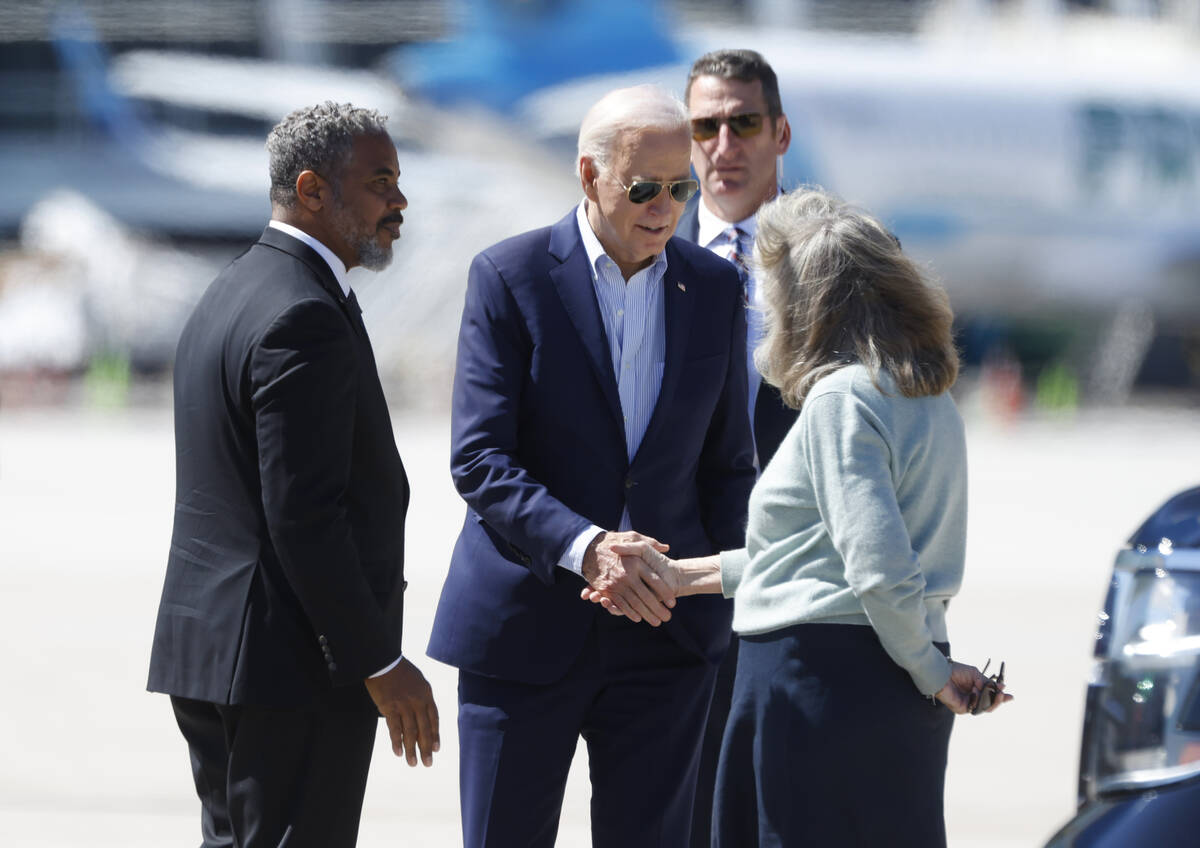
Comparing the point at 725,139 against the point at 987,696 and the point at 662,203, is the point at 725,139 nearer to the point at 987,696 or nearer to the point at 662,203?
the point at 662,203

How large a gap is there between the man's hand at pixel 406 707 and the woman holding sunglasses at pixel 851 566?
53 centimetres

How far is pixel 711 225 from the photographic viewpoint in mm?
3785

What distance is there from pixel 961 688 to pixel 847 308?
2.16ft

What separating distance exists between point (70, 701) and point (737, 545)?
3.99 meters

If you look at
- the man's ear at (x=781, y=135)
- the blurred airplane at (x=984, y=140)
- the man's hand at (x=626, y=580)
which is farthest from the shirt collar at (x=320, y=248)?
the blurred airplane at (x=984, y=140)

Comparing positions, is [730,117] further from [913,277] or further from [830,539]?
[830,539]

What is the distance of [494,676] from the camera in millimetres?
2854

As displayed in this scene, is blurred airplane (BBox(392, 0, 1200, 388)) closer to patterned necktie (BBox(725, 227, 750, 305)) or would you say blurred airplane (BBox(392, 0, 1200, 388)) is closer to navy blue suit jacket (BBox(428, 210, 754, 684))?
patterned necktie (BBox(725, 227, 750, 305))

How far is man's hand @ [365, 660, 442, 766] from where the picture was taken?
269 cm

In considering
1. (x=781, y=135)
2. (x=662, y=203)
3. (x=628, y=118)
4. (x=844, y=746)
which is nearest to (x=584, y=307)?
(x=662, y=203)

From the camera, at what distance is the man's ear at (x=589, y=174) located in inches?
115

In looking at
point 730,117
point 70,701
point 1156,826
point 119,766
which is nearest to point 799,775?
point 1156,826

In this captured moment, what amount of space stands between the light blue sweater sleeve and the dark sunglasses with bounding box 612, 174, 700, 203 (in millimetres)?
607

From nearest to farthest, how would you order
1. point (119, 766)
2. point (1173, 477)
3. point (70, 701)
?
point (119, 766), point (70, 701), point (1173, 477)
